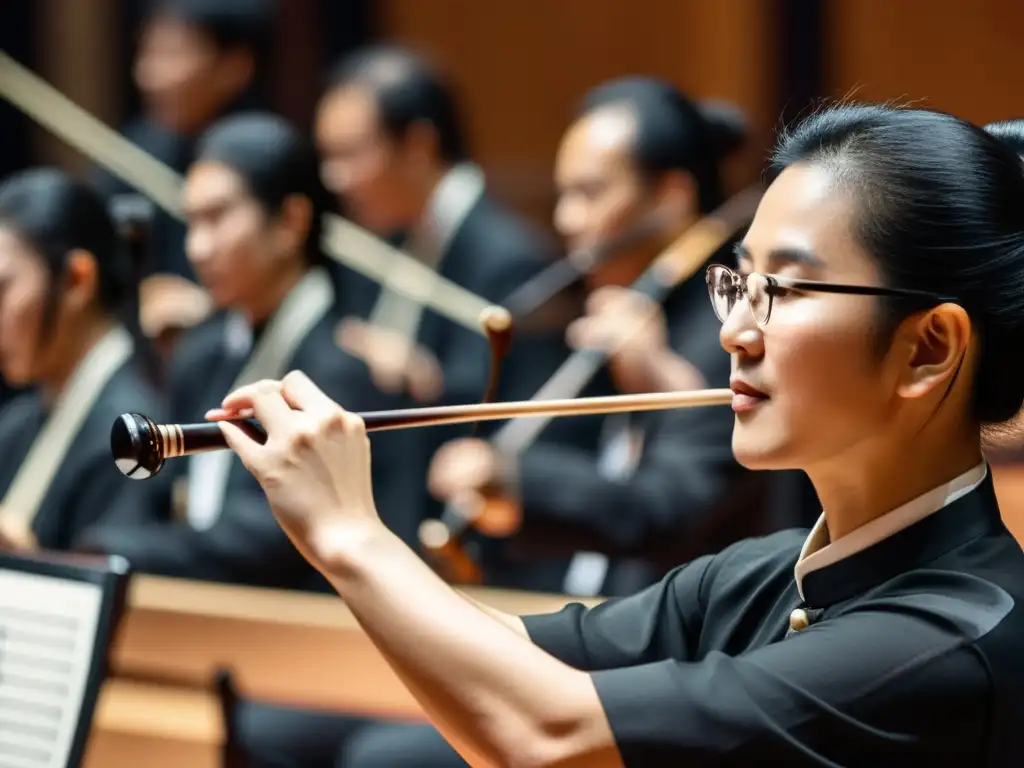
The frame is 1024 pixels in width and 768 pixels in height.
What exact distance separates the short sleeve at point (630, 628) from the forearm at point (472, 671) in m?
0.29

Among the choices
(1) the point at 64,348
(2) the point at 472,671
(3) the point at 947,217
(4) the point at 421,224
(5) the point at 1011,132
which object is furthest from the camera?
(4) the point at 421,224

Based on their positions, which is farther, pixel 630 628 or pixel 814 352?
pixel 630 628

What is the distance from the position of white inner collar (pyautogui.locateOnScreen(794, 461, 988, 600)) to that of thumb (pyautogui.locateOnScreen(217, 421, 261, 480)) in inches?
18.6

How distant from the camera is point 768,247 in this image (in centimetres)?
136

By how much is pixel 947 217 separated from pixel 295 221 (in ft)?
7.51

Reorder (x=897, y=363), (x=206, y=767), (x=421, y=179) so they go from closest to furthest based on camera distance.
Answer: (x=897, y=363) < (x=206, y=767) < (x=421, y=179)

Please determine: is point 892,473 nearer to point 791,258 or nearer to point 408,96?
point 791,258

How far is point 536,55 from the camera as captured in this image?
5465 millimetres

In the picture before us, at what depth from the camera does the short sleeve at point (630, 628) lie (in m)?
1.53

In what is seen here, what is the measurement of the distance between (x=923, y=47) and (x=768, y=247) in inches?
A: 132

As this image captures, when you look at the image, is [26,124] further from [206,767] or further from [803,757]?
[803,757]

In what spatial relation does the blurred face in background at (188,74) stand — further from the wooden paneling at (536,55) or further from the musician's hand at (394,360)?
the musician's hand at (394,360)

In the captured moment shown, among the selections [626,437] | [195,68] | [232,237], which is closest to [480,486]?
[626,437]

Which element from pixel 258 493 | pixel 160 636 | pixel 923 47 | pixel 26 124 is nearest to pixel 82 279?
pixel 258 493
